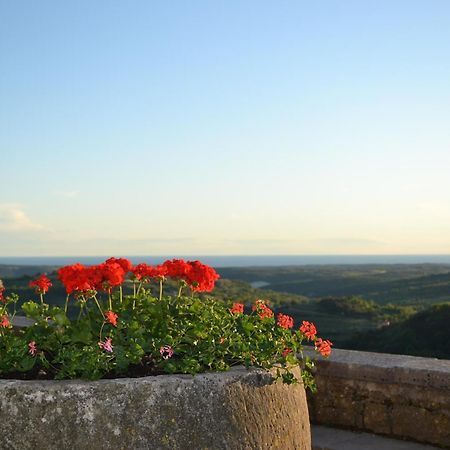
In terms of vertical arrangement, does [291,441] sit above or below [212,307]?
below

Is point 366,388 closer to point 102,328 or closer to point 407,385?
point 407,385

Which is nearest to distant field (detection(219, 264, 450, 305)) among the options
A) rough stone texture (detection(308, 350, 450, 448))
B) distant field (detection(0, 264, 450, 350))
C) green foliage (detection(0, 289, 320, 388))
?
distant field (detection(0, 264, 450, 350))

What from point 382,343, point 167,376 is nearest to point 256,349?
point 167,376

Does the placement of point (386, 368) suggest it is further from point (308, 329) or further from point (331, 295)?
point (331, 295)

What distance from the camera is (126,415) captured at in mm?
3635

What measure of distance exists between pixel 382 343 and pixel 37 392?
50.9 feet

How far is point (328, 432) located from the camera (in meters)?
6.17

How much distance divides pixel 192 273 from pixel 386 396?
2.23 m

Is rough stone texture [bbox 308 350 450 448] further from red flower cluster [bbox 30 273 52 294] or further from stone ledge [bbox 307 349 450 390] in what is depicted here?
red flower cluster [bbox 30 273 52 294]

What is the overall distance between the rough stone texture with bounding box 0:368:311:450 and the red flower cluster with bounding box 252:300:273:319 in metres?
1.10

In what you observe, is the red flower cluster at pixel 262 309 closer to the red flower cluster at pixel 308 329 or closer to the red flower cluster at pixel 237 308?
the red flower cluster at pixel 237 308

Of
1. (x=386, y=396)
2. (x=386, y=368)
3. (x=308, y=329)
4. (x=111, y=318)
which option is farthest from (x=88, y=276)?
(x=386, y=396)

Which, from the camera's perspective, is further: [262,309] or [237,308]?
[237,308]

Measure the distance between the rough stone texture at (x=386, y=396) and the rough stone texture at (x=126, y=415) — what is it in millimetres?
2387
